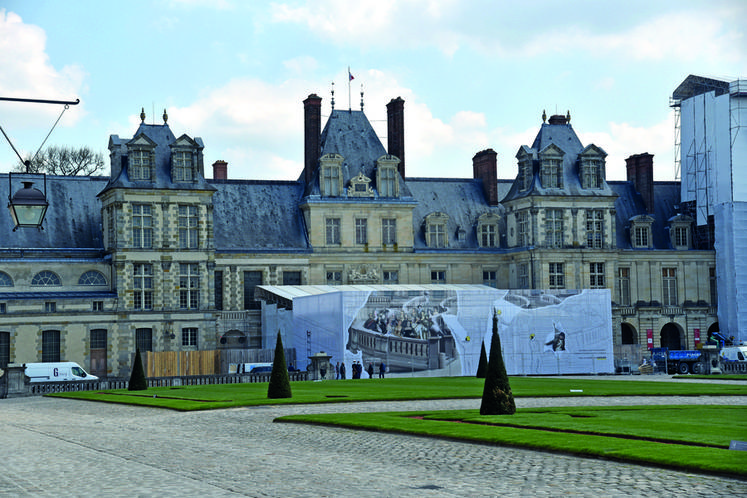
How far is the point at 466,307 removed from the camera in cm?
5247

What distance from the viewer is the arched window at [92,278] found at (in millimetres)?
54625

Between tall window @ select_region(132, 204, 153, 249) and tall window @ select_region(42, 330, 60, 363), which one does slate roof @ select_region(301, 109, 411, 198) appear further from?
tall window @ select_region(42, 330, 60, 363)

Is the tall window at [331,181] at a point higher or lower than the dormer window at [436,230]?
higher

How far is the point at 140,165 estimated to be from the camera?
181 feet

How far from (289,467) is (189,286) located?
40.3 metres

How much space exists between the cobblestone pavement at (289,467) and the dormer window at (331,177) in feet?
118

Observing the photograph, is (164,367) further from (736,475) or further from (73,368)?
(736,475)

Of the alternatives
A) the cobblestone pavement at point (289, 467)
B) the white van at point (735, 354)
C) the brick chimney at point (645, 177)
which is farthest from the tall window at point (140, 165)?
the cobblestone pavement at point (289, 467)

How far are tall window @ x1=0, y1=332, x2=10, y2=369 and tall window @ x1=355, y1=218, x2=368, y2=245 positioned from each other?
19724 millimetres

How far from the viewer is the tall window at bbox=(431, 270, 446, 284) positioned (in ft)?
202

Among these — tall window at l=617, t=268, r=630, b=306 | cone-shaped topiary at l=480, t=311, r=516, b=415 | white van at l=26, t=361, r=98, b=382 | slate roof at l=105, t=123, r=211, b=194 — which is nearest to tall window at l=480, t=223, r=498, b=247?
tall window at l=617, t=268, r=630, b=306

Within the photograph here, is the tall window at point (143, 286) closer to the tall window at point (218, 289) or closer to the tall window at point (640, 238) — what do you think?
the tall window at point (218, 289)

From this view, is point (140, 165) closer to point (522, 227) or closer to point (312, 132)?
point (312, 132)

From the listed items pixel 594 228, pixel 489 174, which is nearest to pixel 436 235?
pixel 489 174
